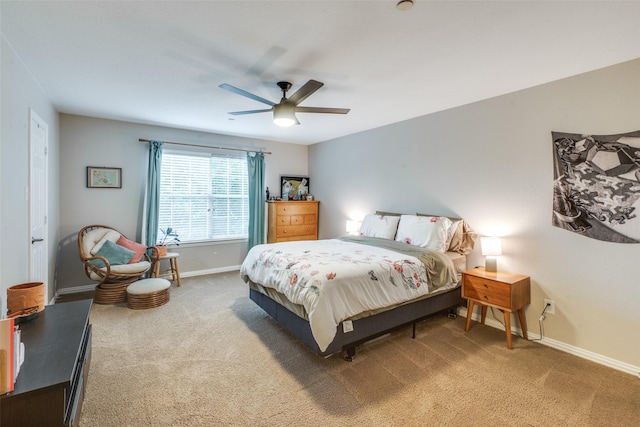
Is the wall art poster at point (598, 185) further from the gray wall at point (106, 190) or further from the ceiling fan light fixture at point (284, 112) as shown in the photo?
the gray wall at point (106, 190)

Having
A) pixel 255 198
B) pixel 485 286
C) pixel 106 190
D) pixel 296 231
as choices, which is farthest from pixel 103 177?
pixel 485 286

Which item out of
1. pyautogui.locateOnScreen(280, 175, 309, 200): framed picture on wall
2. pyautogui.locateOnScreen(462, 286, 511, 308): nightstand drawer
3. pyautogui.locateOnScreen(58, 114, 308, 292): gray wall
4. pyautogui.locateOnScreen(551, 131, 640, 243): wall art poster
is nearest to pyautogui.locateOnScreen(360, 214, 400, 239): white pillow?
pyautogui.locateOnScreen(462, 286, 511, 308): nightstand drawer

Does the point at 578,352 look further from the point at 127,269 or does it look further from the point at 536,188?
the point at 127,269

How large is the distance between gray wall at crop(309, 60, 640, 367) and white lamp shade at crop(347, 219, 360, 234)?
816 mm

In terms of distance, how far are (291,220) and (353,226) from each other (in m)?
1.31

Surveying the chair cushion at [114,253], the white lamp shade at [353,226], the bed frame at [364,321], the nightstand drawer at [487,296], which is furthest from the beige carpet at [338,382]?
the white lamp shade at [353,226]

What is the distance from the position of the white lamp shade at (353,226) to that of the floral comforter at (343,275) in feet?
4.22

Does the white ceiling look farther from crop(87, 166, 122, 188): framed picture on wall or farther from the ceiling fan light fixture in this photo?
crop(87, 166, 122, 188): framed picture on wall

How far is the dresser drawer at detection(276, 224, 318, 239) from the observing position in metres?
5.42

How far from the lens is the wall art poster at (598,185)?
230 cm

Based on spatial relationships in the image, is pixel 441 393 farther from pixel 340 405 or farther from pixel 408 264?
pixel 408 264

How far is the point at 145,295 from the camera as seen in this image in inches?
137

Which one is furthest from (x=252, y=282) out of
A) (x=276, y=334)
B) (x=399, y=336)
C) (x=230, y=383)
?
(x=399, y=336)

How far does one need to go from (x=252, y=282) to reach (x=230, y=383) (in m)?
1.29
